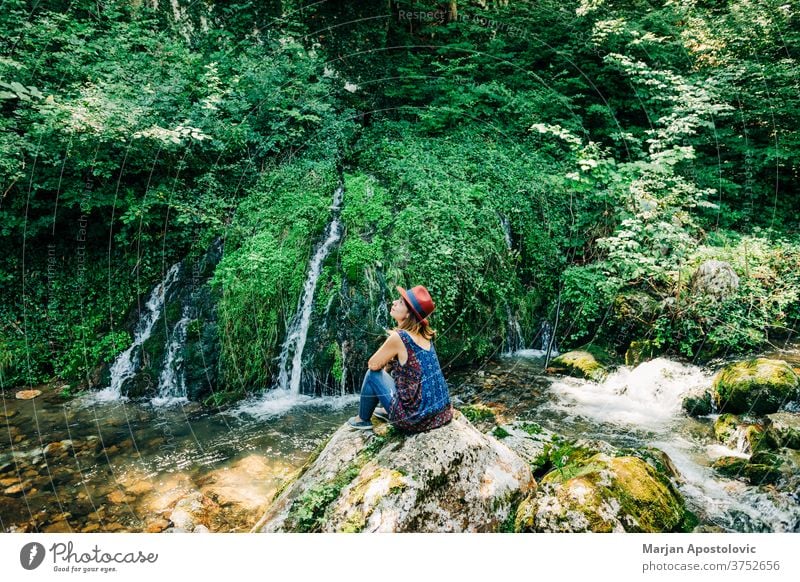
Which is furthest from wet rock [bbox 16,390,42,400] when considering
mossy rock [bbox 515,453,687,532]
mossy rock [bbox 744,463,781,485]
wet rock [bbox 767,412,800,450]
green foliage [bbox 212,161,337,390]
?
wet rock [bbox 767,412,800,450]

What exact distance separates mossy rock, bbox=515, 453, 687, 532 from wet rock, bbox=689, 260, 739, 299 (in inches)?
224

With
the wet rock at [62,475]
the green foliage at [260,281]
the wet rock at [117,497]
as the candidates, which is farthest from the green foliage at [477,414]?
the wet rock at [62,475]

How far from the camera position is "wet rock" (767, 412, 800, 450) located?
16.7ft

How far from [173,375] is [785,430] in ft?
31.0

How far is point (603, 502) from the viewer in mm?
3252

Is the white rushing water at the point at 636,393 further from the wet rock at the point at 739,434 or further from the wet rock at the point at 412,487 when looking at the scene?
the wet rock at the point at 412,487

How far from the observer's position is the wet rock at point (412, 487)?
321 centimetres

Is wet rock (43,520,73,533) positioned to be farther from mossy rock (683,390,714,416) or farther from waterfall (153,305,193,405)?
mossy rock (683,390,714,416)

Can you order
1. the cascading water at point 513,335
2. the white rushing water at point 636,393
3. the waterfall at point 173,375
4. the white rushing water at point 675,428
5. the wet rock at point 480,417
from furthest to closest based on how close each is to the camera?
the cascading water at point 513,335, the waterfall at point 173,375, the white rushing water at point 636,393, the wet rock at point 480,417, the white rushing water at point 675,428

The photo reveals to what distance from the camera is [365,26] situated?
11.9m

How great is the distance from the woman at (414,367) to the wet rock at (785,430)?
15.0 ft

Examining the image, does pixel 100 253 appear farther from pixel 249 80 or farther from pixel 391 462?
pixel 391 462

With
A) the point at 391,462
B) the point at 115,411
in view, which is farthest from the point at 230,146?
the point at 391,462

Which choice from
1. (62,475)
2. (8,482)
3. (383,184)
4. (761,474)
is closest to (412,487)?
(761,474)
